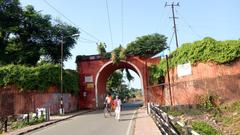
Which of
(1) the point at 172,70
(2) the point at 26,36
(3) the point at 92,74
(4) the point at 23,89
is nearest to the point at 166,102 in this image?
(1) the point at 172,70

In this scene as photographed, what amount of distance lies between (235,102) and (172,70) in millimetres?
11175

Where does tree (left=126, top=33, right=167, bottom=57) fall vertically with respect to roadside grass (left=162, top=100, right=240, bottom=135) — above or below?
above

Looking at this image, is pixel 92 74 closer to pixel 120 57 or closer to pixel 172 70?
pixel 120 57

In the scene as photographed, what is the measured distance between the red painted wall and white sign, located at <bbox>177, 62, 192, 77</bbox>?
1.18 ft

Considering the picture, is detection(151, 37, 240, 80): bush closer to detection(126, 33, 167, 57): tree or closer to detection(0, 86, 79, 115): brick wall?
detection(126, 33, 167, 57): tree

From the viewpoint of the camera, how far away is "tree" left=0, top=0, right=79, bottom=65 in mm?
46062

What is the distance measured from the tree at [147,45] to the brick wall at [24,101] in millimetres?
14050

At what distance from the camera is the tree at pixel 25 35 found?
151 ft

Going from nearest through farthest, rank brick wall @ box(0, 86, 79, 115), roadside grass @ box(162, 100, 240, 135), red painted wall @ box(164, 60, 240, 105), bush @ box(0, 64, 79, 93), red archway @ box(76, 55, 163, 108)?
roadside grass @ box(162, 100, 240, 135)
red painted wall @ box(164, 60, 240, 105)
brick wall @ box(0, 86, 79, 115)
bush @ box(0, 64, 79, 93)
red archway @ box(76, 55, 163, 108)

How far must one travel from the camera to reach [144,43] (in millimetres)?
57562

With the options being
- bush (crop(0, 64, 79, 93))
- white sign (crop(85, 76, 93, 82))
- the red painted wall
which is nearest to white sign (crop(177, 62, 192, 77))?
the red painted wall

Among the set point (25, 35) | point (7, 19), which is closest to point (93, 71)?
point (25, 35)

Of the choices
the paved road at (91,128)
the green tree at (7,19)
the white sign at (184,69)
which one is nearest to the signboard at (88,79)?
the green tree at (7,19)

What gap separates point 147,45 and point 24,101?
24.6 metres
